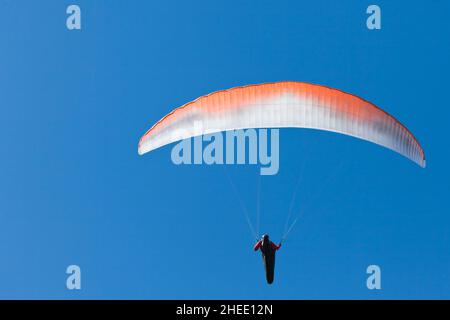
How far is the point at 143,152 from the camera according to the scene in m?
22.3

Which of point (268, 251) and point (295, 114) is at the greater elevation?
point (295, 114)

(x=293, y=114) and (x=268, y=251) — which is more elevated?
(x=293, y=114)

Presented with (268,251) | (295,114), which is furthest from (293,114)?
(268,251)

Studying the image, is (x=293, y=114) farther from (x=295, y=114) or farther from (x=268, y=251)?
(x=268, y=251)

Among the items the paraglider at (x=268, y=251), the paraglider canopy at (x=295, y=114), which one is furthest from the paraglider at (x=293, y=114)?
the paraglider at (x=268, y=251)

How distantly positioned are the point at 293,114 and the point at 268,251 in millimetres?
3685

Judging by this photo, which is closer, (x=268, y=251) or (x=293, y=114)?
(x=293, y=114)

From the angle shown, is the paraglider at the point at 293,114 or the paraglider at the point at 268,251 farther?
the paraglider at the point at 268,251

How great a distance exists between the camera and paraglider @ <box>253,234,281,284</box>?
22.5 metres

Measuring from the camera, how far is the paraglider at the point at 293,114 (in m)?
21.2

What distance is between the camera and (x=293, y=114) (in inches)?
843

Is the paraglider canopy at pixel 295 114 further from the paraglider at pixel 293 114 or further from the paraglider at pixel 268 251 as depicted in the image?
the paraglider at pixel 268 251

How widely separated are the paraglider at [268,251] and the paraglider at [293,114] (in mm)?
3061
